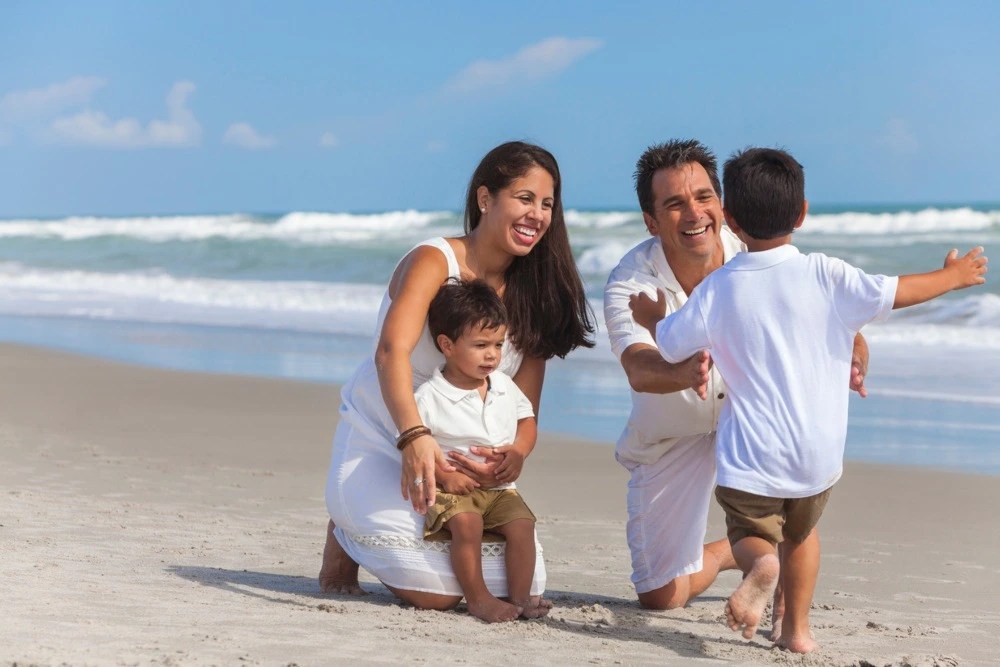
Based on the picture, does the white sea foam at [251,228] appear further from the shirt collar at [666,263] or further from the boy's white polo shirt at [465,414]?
the boy's white polo shirt at [465,414]

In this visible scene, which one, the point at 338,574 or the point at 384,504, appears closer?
the point at 384,504

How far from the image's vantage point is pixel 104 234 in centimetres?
3441

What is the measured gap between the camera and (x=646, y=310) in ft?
12.1

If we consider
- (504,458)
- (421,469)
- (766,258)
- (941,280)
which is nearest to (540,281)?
(504,458)

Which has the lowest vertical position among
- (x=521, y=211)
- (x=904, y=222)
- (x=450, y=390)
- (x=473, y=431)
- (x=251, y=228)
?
(x=473, y=431)

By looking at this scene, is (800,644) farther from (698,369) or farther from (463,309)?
(463,309)

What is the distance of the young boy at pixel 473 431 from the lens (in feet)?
12.3

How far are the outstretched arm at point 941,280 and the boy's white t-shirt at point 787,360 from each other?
3.0 inches

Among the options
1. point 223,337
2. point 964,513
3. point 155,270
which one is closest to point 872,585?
point 964,513

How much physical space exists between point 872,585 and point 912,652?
36.3 inches

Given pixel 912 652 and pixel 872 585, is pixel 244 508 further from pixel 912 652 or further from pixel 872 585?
pixel 912 652

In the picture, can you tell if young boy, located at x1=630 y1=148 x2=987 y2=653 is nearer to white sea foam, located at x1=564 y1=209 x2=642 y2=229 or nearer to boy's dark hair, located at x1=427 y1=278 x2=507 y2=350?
boy's dark hair, located at x1=427 y1=278 x2=507 y2=350

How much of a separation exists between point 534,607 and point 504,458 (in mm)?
453

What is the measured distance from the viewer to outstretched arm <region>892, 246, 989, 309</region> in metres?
3.17
